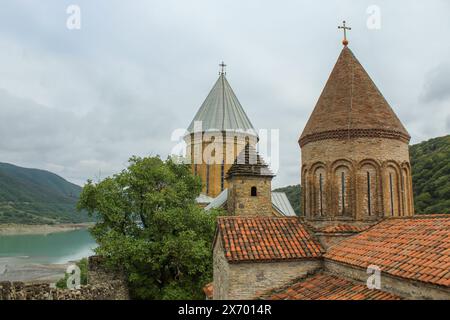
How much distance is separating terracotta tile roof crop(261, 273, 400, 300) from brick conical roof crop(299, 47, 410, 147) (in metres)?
4.10

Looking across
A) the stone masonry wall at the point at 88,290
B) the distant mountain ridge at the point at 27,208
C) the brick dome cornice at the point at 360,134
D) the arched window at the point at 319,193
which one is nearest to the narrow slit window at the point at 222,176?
the stone masonry wall at the point at 88,290

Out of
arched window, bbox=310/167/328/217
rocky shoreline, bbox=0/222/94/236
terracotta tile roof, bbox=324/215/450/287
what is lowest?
rocky shoreline, bbox=0/222/94/236

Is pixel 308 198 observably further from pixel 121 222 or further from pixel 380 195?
pixel 121 222

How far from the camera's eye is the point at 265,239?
8703 millimetres

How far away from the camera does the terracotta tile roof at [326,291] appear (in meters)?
6.26

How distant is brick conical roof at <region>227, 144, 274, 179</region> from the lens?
45.8ft

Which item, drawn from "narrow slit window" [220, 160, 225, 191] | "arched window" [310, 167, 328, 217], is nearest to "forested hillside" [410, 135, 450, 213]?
"narrow slit window" [220, 160, 225, 191]

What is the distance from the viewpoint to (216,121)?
26.3m

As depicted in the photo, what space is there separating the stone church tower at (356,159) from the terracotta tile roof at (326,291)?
221cm

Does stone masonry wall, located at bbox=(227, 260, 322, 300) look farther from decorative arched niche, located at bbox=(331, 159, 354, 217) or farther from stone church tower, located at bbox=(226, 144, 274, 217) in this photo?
stone church tower, located at bbox=(226, 144, 274, 217)

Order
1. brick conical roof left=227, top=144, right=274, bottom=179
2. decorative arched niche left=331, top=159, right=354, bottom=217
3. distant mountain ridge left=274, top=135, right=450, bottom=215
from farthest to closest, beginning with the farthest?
distant mountain ridge left=274, top=135, right=450, bottom=215
brick conical roof left=227, top=144, right=274, bottom=179
decorative arched niche left=331, top=159, right=354, bottom=217

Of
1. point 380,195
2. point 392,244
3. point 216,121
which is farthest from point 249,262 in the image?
point 216,121

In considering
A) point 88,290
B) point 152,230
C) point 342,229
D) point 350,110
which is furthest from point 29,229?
point 350,110
